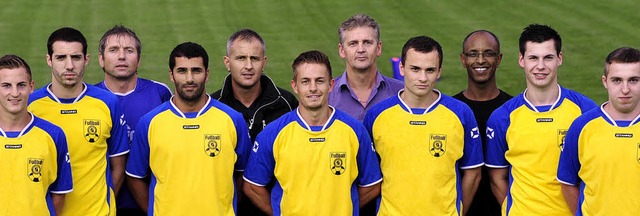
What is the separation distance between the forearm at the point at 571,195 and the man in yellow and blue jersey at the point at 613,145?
0.12 metres

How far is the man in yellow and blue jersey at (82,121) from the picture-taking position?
7820 mm

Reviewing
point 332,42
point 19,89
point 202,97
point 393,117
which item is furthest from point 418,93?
point 332,42

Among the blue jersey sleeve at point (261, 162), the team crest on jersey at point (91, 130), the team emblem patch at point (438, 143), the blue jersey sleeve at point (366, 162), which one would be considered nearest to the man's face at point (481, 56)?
the team emblem patch at point (438, 143)

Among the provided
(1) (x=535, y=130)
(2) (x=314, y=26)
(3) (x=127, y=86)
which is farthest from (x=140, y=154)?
(2) (x=314, y=26)

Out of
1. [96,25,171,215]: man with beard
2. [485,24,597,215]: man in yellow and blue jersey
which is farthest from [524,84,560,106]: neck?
[96,25,171,215]: man with beard

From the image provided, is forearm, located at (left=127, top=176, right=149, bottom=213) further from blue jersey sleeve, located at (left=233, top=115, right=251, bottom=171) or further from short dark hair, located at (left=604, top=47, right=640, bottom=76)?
short dark hair, located at (left=604, top=47, right=640, bottom=76)

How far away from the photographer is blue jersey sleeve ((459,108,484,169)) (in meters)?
7.84

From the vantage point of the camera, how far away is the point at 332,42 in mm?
18938

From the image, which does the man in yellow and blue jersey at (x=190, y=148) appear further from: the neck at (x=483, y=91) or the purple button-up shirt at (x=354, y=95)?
the neck at (x=483, y=91)

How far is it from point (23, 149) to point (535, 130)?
360 centimetres

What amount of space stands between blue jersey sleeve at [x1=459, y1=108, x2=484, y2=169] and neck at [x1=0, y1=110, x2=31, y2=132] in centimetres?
312

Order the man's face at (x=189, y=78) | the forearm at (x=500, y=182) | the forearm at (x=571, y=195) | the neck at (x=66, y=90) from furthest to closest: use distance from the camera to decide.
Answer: the forearm at (x=500, y=182) < the neck at (x=66, y=90) < the man's face at (x=189, y=78) < the forearm at (x=571, y=195)

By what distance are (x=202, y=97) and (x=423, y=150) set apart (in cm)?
166

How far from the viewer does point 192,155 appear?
7.70m
